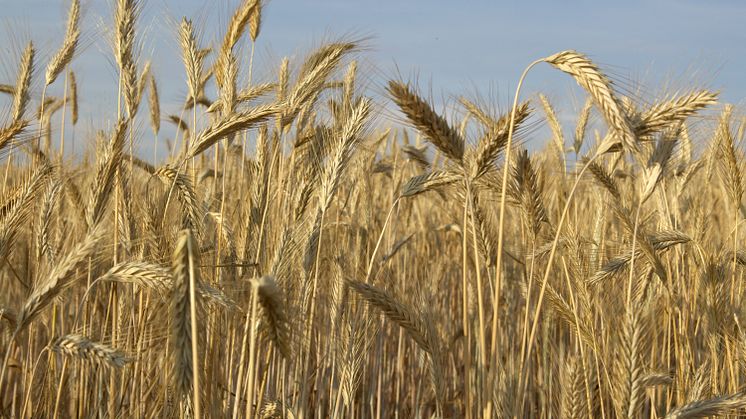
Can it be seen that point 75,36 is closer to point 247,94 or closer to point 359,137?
point 247,94

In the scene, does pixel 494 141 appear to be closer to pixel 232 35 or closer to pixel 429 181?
pixel 429 181

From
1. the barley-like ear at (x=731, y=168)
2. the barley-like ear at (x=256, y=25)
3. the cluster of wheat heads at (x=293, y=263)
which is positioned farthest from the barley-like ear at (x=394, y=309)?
the barley-like ear at (x=731, y=168)

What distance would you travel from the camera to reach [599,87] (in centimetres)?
191

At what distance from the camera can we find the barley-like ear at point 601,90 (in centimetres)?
190

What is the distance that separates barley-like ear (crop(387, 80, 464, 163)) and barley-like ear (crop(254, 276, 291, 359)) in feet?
2.16

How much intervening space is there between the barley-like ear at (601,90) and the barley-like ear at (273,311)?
3.08 feet

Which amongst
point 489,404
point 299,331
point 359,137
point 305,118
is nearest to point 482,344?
point 489,404

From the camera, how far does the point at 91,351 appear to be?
1.82 m

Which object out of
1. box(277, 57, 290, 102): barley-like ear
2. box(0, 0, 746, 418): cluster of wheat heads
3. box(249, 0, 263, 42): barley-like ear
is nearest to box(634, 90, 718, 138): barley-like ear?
box(0, 0, 746, 418): cluster of wheat heads

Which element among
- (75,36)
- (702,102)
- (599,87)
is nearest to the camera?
(599,87)

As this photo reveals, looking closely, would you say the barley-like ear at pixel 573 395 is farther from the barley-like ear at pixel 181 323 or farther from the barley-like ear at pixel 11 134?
the barley-like ear at pixel 11 134

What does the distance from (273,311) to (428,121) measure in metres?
0.72

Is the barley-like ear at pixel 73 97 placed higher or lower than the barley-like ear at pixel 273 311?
higher

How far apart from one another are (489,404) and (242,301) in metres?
0.84
